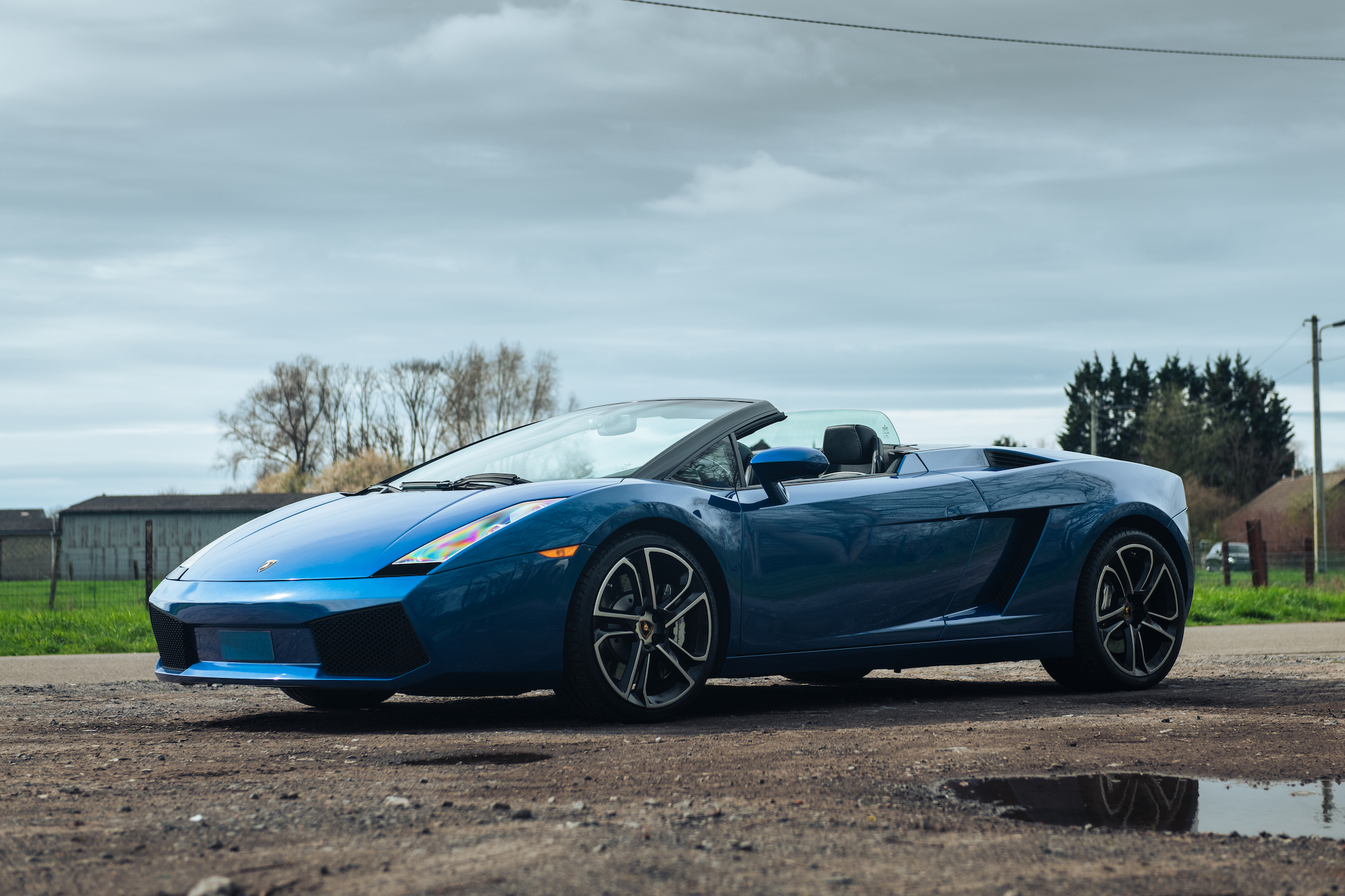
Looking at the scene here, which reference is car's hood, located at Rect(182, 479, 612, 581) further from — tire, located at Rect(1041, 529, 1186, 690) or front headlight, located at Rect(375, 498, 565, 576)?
tire, located at Rect(1041, 529, 1186, 690)

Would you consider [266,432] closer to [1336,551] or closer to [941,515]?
[1336,551]

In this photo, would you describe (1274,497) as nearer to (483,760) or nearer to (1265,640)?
(1265,640)

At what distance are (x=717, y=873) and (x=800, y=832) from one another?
0.44 m

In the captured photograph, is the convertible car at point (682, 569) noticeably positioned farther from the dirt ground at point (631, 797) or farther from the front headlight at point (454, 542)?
the dirt ground at point (631, 797)

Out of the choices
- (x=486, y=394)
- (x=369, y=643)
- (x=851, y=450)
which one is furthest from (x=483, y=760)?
(x=486, y=394)

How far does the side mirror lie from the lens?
5.27 meters

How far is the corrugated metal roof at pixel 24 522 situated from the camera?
288ft

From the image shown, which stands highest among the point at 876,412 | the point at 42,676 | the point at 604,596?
the point at 876,412

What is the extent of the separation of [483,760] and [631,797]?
841 mm

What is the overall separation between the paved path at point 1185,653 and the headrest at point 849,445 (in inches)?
157

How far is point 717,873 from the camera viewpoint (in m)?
2.55

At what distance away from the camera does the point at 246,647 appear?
485 centimetres

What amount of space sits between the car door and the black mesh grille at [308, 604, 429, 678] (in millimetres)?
1378

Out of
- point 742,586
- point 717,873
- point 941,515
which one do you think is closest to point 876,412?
point 941,515
